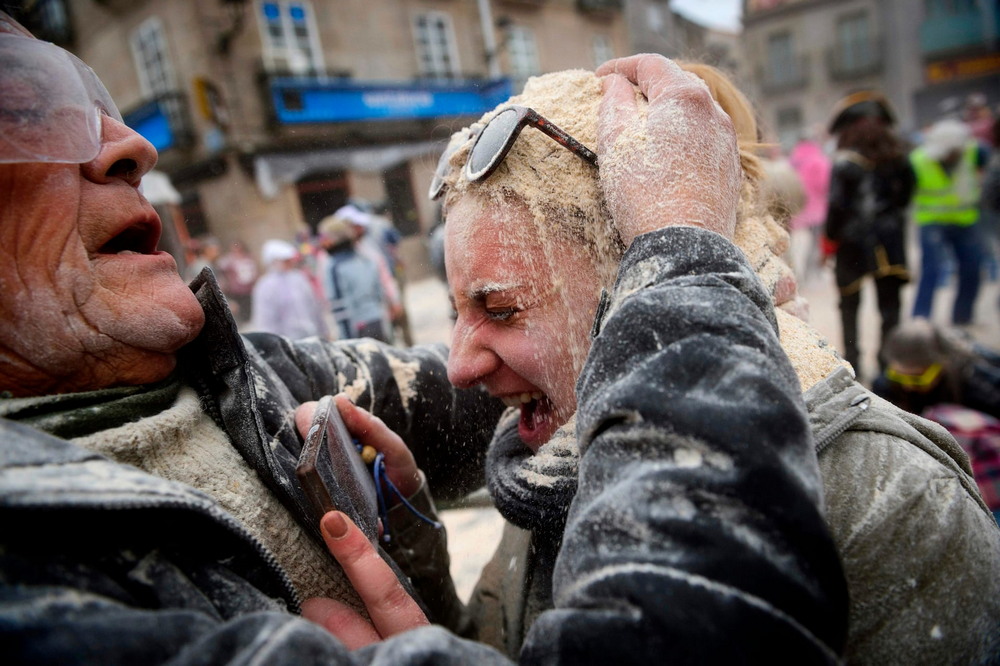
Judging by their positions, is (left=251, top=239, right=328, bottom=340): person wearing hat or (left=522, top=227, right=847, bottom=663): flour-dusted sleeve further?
(left=251, top=239, right=328, bottom=340): person wearing hat

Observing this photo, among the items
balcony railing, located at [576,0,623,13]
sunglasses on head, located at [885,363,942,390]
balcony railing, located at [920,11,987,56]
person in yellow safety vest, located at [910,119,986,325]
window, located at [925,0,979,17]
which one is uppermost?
balcony railing, located at [576,0,623,13]

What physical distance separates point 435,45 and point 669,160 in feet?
59.9

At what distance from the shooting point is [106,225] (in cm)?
114

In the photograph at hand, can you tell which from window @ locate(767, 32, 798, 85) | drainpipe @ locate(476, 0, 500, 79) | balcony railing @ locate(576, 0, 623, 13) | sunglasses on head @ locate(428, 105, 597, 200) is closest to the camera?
sunglasses on head @ locate(428, 105, 597, 200)

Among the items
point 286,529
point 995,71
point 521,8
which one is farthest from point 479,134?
point 995,71

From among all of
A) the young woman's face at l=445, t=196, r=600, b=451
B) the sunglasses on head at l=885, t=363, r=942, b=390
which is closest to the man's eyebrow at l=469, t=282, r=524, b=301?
the young woman's face at l=445, t=196, r=600, b=451

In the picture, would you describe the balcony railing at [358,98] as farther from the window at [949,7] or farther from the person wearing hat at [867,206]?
the window at [949,7]

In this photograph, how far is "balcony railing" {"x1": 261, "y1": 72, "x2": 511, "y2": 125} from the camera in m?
14.2

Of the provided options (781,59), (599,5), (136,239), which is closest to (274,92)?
(599,5)

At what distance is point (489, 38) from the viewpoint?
58.5 feet

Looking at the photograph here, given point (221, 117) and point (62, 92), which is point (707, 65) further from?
point (221, 117)

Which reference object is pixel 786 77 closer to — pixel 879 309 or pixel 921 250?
pixel 921 250

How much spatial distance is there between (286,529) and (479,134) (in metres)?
1.04

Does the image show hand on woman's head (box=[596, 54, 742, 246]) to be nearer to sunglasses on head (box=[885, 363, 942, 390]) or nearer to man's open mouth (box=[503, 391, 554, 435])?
man's open mouth (box=[503, 391, 554, 435])
